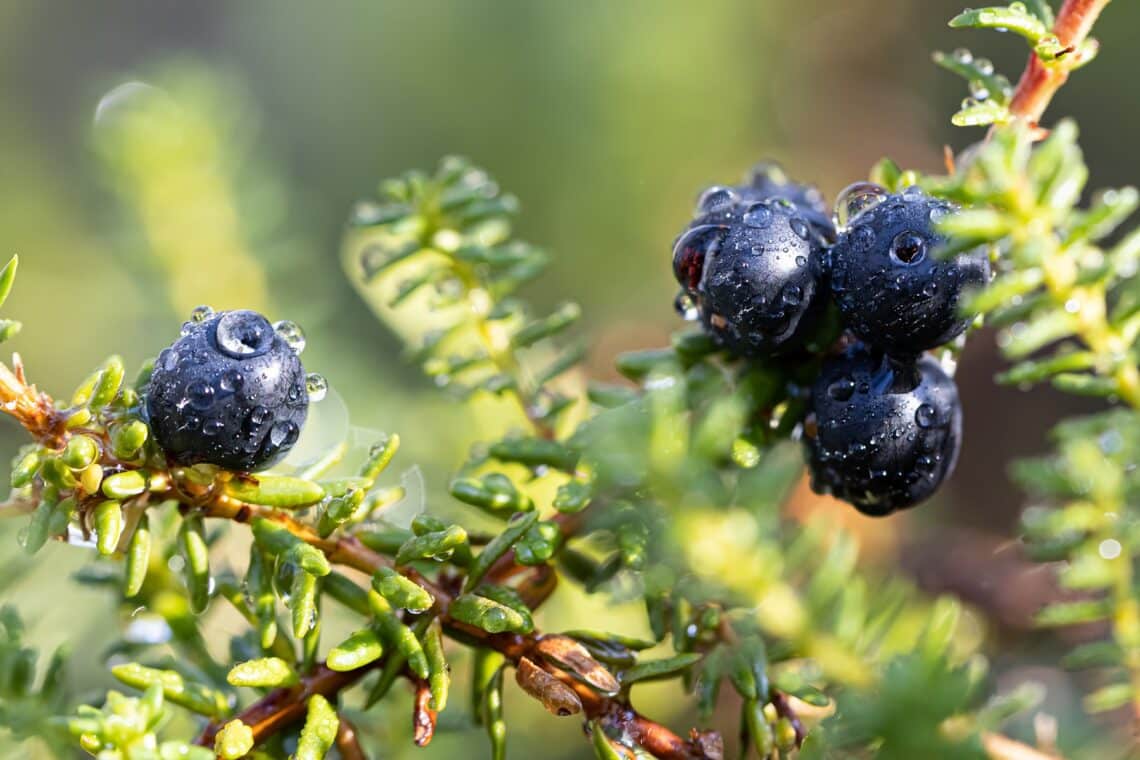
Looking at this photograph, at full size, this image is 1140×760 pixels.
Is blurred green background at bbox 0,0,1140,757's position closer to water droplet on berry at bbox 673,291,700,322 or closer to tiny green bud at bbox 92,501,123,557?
A: water droplet on berry at bbox 673,291,700,322

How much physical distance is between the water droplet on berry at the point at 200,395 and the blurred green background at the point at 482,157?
830mm

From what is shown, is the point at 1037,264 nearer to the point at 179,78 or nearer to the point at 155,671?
the point at 155,671

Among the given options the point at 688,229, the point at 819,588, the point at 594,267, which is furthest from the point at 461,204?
the point at 594,267

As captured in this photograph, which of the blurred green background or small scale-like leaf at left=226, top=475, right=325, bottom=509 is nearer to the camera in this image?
small scale-like leaf at left=226, top=475, right=325, bottom=509

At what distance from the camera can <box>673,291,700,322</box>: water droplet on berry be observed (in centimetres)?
116

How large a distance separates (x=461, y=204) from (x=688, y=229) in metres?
0.40

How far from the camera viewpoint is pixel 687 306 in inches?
46.8

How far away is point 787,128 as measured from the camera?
106 inches

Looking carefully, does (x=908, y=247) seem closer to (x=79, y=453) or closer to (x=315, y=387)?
(x=315, y=387)

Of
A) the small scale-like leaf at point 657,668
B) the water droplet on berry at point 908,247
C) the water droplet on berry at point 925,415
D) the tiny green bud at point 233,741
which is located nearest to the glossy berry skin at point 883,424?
the water droplet on berry at point 925,415

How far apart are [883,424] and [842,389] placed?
0.05 metres

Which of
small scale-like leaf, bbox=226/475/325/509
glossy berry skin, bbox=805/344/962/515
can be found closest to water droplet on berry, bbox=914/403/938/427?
glossy berry skin, bbox=805/344/962/515

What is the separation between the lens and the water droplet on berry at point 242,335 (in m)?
0.97

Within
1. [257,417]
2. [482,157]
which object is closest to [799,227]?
[257,417]
